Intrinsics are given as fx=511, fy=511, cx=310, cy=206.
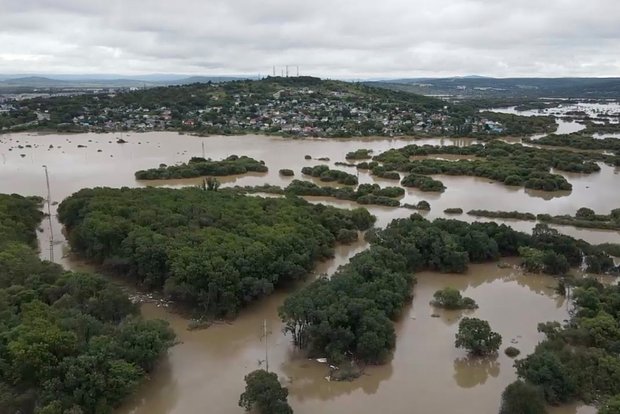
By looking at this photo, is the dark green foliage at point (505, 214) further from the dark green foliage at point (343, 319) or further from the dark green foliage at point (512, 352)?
the dark green foliage at point (512, 352)

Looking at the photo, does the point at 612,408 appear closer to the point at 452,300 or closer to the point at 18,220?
the point at 452,300

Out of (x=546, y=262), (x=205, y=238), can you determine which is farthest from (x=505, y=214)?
(x=205, y=238)

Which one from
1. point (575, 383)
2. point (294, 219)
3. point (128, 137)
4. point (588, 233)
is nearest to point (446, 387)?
point (575, 383)

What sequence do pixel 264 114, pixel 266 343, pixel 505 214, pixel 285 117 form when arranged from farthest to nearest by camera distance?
pixel 264 114, pixel 285 117, pixel 505 214, pixel 266 343

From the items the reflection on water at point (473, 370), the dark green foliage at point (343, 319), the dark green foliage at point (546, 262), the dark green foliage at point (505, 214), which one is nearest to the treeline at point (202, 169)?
the dark green foliage at point (505, 214)

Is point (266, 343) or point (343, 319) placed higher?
point (343, 319)

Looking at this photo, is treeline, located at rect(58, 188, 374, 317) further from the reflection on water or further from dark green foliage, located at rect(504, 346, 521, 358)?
dark green foliage, located at rect(504, 346, 521, 358)

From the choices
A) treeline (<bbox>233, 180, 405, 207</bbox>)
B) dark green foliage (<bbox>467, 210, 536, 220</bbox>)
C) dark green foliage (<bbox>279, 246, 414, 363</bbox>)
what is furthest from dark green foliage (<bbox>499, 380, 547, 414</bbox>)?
treeline (<bbox>233, 180, 405, 207</bbox>)
